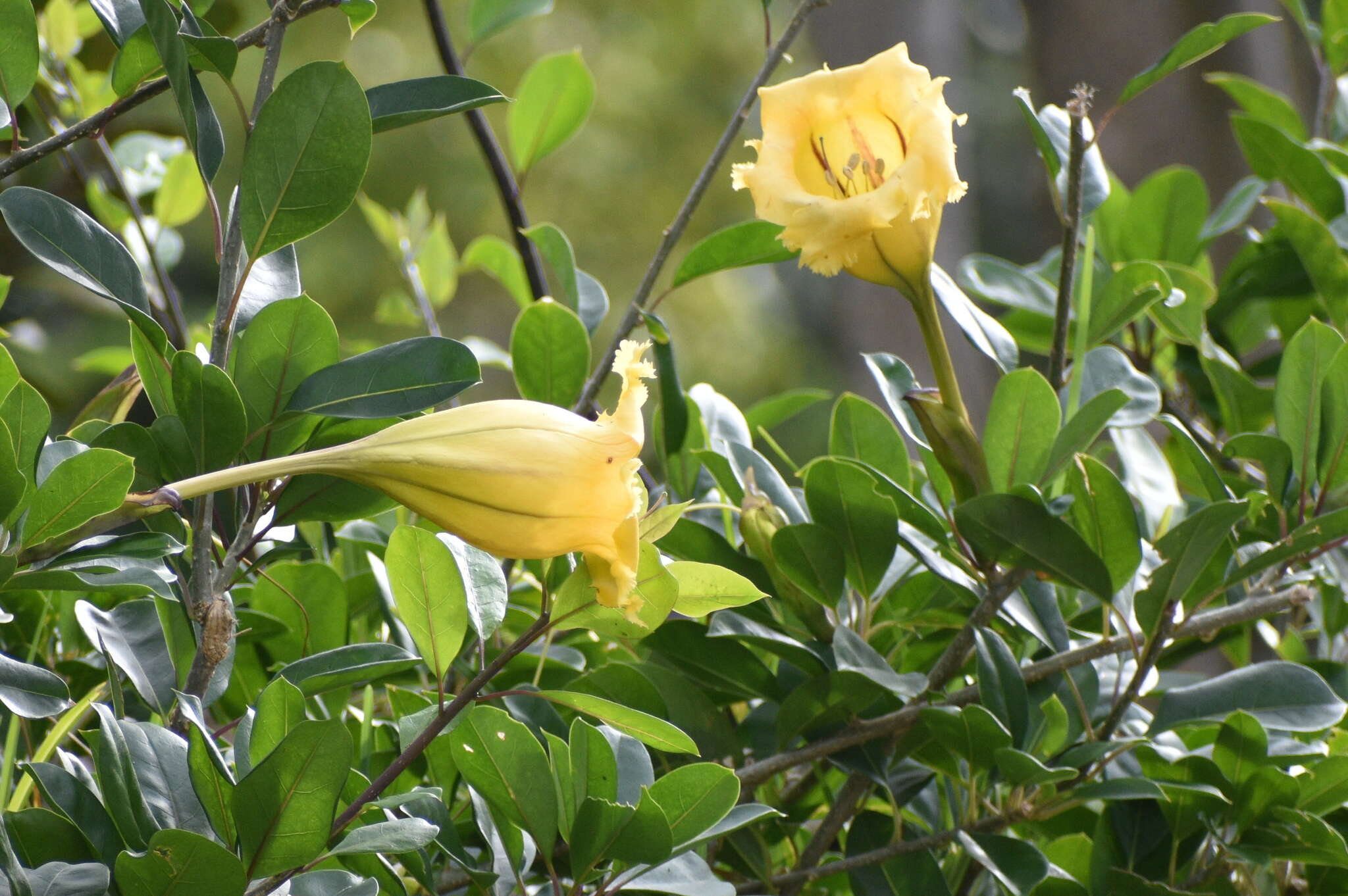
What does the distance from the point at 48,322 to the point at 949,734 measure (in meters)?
4.18

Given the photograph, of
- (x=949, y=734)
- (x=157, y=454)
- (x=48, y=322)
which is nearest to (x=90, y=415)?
(x=157, y=454)

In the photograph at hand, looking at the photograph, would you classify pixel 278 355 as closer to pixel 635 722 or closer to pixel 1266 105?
pixel 635 722

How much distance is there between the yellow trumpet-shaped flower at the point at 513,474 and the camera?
0.36m

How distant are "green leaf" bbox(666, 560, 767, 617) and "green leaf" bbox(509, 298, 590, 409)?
7.7 inches

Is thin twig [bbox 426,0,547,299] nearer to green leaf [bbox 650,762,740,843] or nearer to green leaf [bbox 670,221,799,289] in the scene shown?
green leaf [bbox 670,221,799,289]

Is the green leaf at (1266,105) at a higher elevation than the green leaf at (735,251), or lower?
lower

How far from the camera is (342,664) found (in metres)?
0.44

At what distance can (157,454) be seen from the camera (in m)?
0.43

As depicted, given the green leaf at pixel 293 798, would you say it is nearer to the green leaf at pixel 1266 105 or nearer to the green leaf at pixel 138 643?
the green leaf at pixel 138 643

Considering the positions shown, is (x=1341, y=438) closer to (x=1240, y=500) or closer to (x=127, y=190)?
(x=1240, y=500)

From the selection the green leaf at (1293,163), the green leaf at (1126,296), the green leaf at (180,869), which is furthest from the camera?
the green leaf at (1293,163)

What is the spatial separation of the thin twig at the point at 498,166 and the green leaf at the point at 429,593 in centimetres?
29

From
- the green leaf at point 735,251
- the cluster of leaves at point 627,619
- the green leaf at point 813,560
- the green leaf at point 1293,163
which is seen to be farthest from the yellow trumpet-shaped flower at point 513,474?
the green leaf at point 1293,163

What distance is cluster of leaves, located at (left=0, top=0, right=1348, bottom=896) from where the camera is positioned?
0.39 metres
